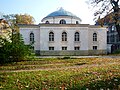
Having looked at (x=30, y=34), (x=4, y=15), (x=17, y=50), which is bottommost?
(x=17, y=50)

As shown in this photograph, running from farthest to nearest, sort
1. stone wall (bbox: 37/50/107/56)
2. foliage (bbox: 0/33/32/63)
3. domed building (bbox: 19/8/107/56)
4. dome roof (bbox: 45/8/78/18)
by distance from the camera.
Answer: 1. dome roof (bbox: 45/8/78/18)
2. domed building (bbox: 19/8/107/56)
3. stone wall (bbox: 37/50/107/56)
4. foliage (bbox: 0/33/32/63)

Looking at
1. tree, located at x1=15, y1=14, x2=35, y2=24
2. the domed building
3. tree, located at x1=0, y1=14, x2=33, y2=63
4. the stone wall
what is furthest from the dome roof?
tree, located at x1=0, y1=14, x2=33, y2=63

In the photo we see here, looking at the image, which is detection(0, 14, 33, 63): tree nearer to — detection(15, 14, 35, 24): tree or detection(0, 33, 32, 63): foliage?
detection(0, 33, 32, 63): foliage

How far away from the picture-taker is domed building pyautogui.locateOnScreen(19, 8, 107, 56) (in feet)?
152

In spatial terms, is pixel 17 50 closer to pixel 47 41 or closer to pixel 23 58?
pixel 23 58

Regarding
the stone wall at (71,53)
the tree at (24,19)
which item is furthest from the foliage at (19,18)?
the stone wall at (71,53)

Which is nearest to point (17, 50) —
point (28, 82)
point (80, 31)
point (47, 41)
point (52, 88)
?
point (28, 82)

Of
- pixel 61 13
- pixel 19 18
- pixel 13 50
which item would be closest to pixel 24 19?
pixel 19 18

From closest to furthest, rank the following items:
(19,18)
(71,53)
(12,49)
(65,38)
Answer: (12,49), (71,53), (65,38), (19,18)

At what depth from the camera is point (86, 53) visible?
47.3 m

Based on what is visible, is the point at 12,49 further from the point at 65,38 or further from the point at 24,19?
the point at 24,19

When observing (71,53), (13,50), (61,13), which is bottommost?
(71,53)

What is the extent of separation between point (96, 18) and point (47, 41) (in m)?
19.9

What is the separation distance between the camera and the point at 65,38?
4678 centimetres
